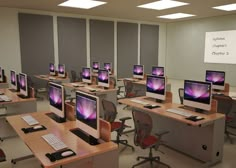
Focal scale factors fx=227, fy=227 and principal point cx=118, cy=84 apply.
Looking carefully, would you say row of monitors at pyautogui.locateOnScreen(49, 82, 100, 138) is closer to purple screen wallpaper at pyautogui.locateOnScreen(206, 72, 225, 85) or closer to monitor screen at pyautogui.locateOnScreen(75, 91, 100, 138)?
monitor screen at pyautogui.locateOnScreen(75, 91, 100, 138)

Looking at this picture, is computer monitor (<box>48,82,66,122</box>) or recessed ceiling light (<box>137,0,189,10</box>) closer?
computer monitor (<box>48,82,66,122</box>)

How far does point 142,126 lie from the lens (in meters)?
3.26

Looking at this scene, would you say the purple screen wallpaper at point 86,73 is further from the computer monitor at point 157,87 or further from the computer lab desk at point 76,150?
the computer lab desk at point 76,150

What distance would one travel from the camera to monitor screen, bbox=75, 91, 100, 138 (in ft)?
7.92

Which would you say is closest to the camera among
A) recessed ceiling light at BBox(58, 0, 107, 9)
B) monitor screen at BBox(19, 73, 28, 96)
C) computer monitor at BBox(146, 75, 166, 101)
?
computer monitor at BBox(146, 75, 166, 101)

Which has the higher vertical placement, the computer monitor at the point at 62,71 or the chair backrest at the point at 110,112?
the computer monitor at the point at 62,71

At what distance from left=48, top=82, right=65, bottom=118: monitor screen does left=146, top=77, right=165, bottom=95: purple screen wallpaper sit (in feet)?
6.58

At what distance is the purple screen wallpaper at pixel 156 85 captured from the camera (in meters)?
4.30

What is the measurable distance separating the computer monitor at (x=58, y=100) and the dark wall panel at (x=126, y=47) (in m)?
8.30

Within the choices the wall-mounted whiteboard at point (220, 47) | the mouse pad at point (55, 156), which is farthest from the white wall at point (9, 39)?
the wall-mounted whiteboard at point (220, 47)

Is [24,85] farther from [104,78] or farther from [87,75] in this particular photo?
[87,75]

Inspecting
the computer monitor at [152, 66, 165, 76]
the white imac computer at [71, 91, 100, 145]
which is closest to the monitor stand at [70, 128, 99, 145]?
the white imac computer at [71, 91, 100, 145]

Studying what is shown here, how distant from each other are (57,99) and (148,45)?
10.0m

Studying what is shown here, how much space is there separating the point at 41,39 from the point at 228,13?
805 cm
